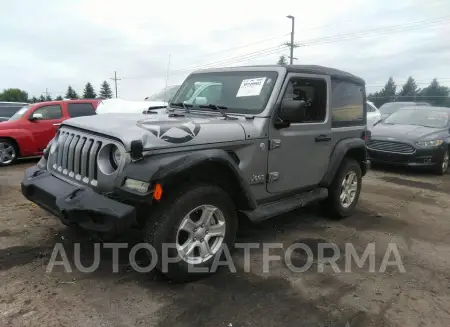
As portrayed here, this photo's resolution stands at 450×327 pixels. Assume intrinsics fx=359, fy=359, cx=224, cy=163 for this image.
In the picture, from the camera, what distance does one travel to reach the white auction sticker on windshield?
153 inches

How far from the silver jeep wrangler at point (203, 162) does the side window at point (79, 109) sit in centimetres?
579

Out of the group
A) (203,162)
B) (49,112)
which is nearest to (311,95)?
(203,162)

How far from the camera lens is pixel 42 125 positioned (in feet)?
29.5

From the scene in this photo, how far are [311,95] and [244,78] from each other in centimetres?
87

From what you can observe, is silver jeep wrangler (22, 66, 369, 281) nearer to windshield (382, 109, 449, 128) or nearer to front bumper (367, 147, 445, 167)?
front bumper (367, 147, 445, 167)

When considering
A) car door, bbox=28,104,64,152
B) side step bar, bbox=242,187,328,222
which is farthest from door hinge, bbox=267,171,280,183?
car door, bbox=28,104,64,152

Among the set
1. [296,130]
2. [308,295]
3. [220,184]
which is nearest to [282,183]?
[296,130]

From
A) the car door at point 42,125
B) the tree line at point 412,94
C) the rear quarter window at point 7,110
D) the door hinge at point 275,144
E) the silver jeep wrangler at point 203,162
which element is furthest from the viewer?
the tree line at point 412,94

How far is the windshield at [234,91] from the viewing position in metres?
3.83

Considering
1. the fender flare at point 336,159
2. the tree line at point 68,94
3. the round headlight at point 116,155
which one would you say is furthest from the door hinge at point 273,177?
the tree line at point 68,94

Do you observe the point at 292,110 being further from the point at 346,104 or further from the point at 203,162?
the point at 346,104

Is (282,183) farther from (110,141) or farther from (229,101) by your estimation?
(110,141)

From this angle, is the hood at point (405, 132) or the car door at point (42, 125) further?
the car door at point (42, 125)

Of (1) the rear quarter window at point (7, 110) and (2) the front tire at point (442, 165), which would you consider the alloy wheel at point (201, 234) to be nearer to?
(2) the front tire at point (442, 165)
